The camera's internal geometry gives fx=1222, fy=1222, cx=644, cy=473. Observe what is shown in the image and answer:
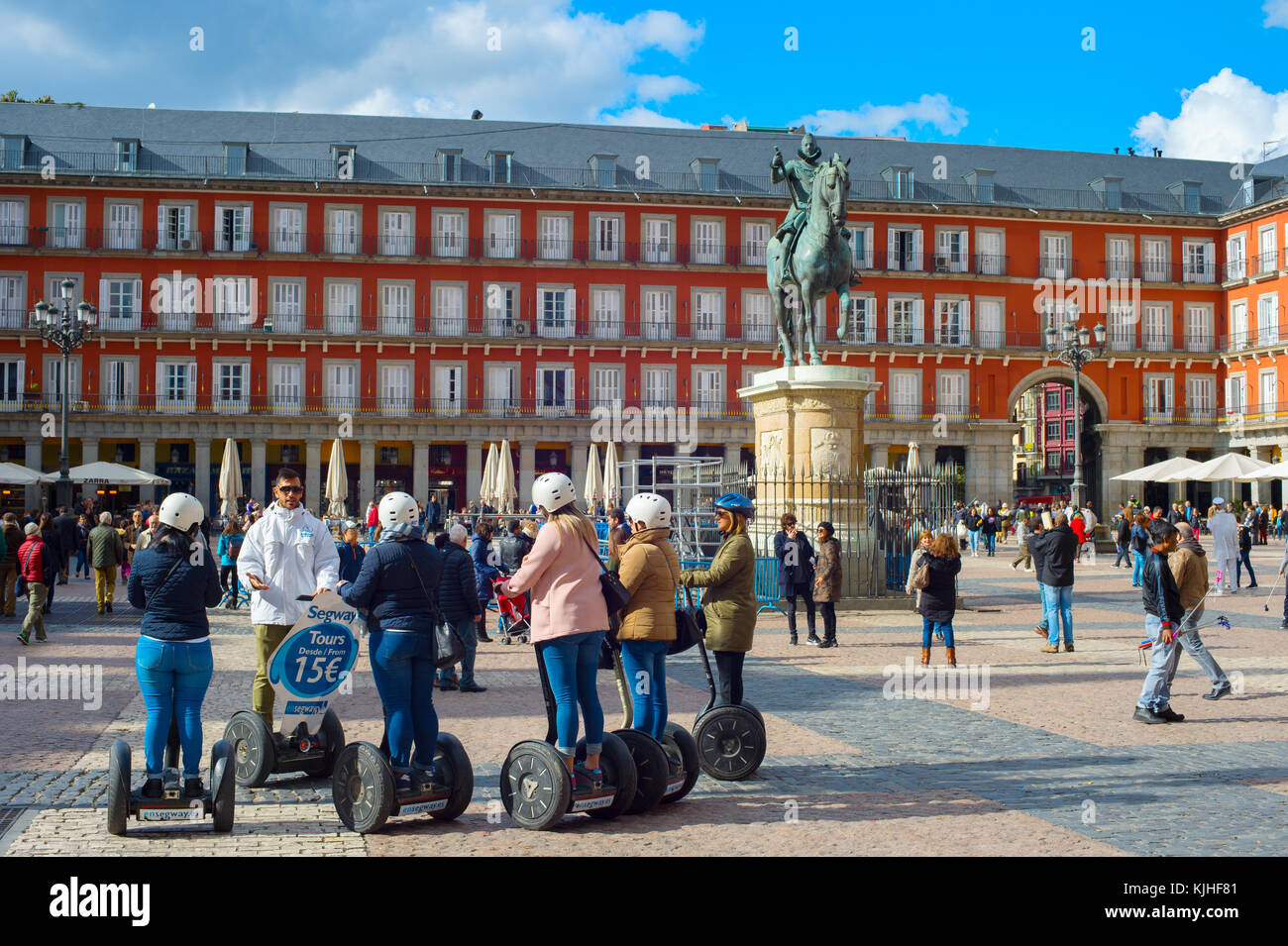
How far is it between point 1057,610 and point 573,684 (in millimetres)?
8728

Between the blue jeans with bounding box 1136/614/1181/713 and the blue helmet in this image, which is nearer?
the blue helmet

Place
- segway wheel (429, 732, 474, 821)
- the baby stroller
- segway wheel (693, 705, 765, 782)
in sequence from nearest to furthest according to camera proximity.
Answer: segway wheel (429, 732, 474, 821), segway wheel (693, 705, 765, 782), the baby stroller

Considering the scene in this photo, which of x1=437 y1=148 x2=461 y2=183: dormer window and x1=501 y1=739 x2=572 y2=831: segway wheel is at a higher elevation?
x1=437 y1=148 x2=461 y2=183: dormer window

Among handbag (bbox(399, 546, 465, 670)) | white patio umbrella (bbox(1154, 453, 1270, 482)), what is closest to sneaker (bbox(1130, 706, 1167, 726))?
handbag (bbox(399, 546, 465, 670))

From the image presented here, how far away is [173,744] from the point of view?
6.25 meters

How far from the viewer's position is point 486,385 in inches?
2023

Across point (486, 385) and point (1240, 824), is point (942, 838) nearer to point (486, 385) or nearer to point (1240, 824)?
point (1240, 824)

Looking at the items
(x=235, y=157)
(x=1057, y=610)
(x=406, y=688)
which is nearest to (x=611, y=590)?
(x=406, y=688)

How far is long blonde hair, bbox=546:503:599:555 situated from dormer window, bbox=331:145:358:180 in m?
47.4

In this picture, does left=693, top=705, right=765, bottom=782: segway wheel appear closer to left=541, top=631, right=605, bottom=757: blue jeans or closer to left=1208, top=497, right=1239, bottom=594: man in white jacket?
left=541, top=631, right=605, bottom=757: blue jeans

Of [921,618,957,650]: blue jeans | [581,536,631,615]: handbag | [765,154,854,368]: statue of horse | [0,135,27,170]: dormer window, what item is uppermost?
[0,135,27,170]: dormer window

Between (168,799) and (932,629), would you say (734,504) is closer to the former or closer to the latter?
(168,799)

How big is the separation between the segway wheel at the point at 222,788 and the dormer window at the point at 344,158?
156 feet

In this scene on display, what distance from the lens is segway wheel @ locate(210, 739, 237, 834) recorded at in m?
6.05
